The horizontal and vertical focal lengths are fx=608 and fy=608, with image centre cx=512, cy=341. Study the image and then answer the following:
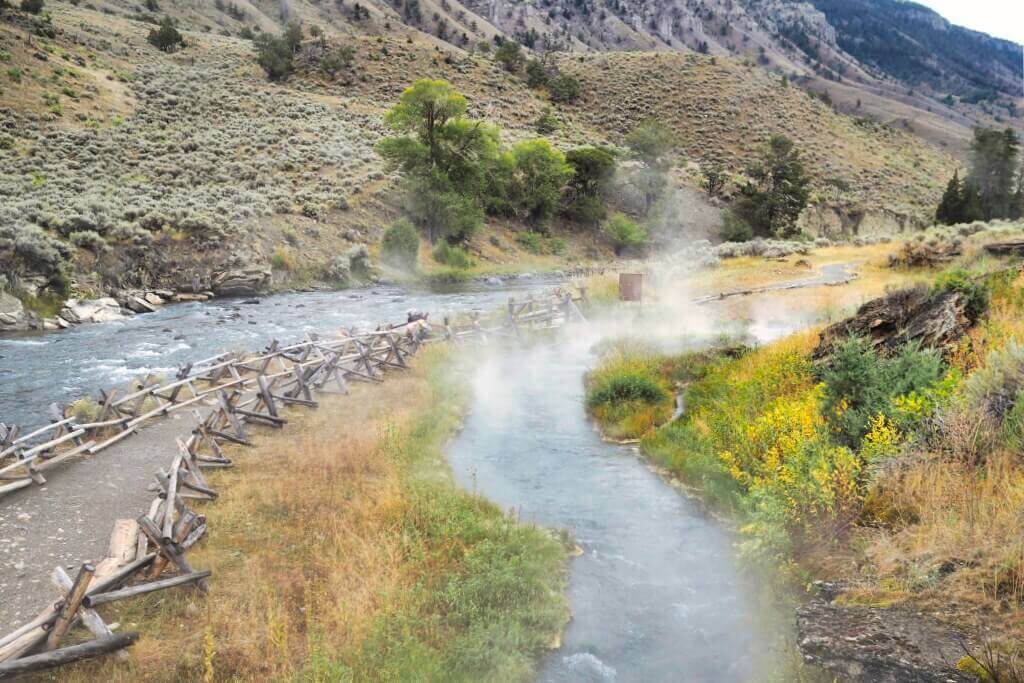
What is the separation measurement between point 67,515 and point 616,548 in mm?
8758

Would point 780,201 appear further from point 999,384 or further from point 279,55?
point 279,55

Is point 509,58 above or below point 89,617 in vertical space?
above

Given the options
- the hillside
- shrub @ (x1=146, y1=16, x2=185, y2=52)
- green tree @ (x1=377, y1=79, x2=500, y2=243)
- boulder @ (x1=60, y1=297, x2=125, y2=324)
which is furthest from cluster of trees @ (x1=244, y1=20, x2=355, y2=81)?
boulder @ (x1=60, y1=297, x2=125, y2=324)

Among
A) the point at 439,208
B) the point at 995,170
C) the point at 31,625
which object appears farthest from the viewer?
the point at 995,170

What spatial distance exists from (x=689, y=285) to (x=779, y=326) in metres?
10.3

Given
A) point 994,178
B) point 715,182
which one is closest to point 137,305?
point 715,182

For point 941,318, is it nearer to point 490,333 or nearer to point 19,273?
point 490,333

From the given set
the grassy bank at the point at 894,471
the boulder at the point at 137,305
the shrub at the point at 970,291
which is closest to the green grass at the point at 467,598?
the grassy bank at the point at 894,471

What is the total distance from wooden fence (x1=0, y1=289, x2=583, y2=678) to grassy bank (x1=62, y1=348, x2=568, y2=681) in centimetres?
40

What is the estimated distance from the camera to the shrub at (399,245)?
143ft

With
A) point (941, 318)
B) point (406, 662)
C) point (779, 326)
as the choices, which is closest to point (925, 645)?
point (406, 662)

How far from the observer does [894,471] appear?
794 centimetres

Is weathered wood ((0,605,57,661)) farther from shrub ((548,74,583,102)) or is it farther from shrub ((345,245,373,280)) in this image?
shrub ((548,74,583,102))

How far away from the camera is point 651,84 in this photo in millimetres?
96875
